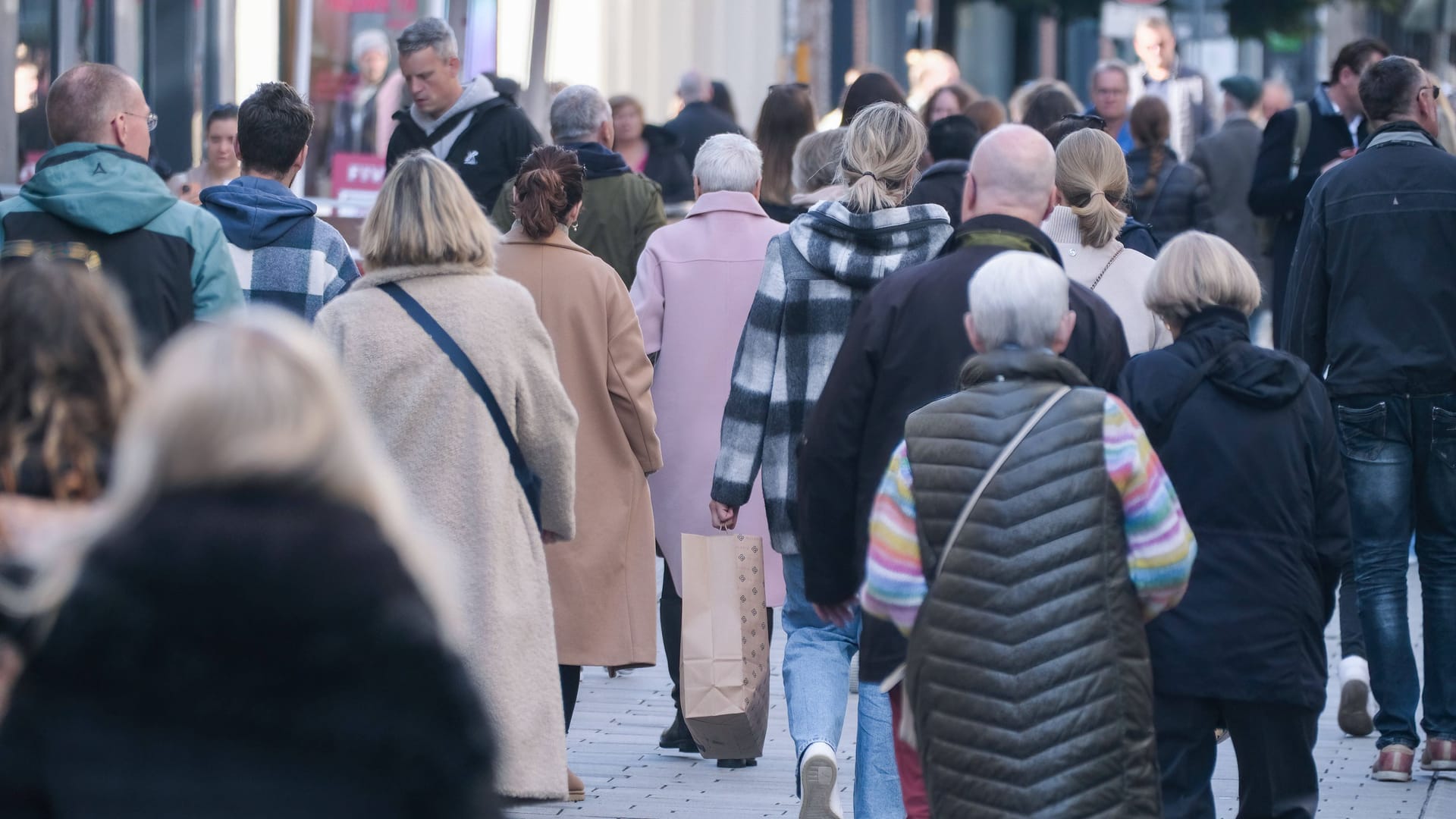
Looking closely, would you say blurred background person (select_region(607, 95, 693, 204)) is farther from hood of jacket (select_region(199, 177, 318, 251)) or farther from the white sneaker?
the white sneaker

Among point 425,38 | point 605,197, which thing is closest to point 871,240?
point 605,197

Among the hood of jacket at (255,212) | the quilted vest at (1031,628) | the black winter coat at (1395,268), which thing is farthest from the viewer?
the black winter coat at (1395,268)

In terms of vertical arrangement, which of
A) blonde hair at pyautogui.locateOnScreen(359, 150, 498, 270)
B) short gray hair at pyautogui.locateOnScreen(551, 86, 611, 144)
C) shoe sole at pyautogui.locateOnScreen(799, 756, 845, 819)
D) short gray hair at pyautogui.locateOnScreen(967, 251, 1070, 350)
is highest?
short gray hair at pyautogui.locateOnScreen(551, 86, 611, 144)

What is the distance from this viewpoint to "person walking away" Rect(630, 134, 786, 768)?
7176 millimetres

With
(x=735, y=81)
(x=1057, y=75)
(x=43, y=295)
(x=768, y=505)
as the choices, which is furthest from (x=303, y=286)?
(x=1057, y=75)

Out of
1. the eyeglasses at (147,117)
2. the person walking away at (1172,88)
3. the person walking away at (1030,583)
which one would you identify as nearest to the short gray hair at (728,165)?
the eyeglasses at (147,117)

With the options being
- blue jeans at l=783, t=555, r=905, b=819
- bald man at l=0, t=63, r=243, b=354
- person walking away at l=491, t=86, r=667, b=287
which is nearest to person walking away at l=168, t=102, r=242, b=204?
person walking away at l=491, t=86, r=667, b=287

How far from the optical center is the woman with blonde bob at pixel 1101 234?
6.47 meters

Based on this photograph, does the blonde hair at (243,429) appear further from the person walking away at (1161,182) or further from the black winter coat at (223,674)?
the person walking away at (1161,182)

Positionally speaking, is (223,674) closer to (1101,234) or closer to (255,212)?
(255,212)

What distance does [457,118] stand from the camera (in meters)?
9.23

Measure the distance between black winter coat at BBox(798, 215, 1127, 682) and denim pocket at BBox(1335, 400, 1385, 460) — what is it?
2048mm

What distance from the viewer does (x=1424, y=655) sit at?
6.98 m

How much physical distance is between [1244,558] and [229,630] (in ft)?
10.0
